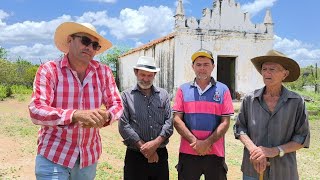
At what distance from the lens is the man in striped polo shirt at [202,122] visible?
3.78 m

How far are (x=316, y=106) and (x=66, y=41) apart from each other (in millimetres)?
16524

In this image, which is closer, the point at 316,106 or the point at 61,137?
the point at 61,137

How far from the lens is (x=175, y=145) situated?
9016 mm

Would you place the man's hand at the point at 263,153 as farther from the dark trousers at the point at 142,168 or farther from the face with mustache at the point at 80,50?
the face with mustache at the point at 80,50

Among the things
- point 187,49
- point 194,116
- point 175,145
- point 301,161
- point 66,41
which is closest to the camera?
point 66,41

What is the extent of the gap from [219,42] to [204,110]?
14.4m

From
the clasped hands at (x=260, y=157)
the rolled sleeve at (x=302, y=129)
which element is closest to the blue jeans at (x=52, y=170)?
the clasped hands at (x=260, y=157)

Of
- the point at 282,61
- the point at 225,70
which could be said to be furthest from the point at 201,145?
the point at 225,70

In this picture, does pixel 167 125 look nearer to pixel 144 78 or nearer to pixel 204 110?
pixel 204 110

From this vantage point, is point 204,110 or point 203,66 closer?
point 204,110

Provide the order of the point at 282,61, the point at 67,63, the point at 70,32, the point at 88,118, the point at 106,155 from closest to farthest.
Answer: the point at 88,118
the point at 67,63
the point at 70,32
the point at 282,61
the point at 106,155

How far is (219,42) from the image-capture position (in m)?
17.8

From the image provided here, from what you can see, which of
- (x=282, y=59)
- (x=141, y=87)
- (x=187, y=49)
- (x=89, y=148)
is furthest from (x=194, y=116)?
(x=187, y=49)

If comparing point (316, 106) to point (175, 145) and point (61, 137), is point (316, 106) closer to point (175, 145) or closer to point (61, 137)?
point (175, 145)
